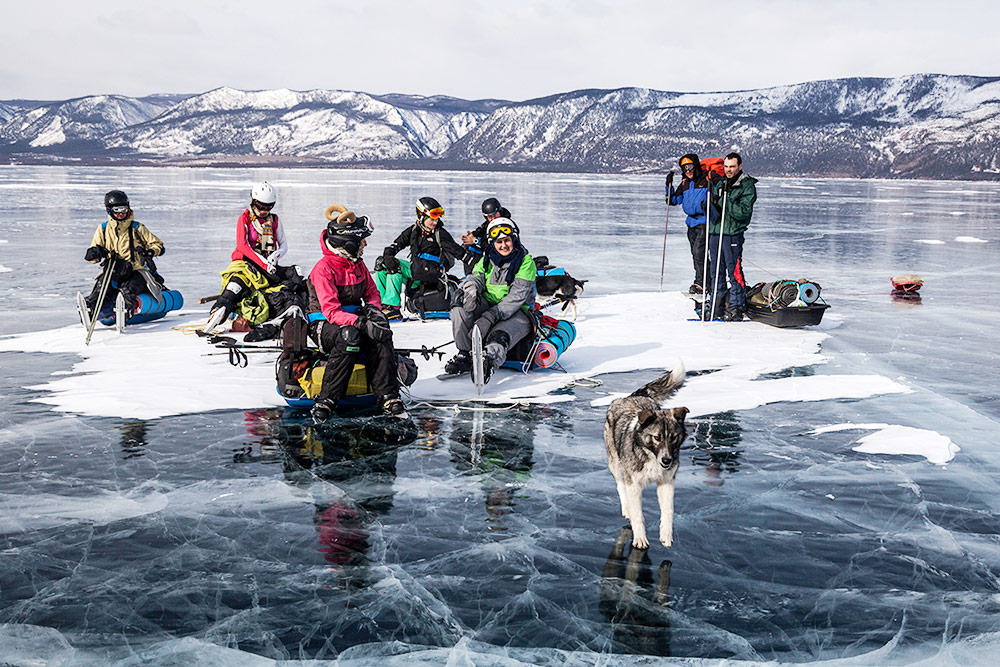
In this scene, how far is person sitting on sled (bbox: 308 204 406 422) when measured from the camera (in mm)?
6758

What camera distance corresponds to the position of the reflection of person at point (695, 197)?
1170cm

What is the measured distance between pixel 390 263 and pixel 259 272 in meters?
1.98

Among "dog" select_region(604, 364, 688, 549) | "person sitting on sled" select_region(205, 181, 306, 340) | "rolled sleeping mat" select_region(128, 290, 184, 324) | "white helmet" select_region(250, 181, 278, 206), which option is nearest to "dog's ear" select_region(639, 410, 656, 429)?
"dog" select_region(604, 364, 688, 549)

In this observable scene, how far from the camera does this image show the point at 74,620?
3.73 m

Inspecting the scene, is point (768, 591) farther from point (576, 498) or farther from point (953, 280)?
point (953, 280)

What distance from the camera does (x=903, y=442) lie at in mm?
6348

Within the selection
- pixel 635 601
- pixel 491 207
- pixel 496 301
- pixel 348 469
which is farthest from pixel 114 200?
pixel 635 601

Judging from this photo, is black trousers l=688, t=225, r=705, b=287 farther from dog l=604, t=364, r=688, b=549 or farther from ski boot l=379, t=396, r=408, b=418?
dog l=604, t=364, r=688, b=549

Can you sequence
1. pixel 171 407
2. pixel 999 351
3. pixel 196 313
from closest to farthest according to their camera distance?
pixel 171 407
pixel 999 351
pixel 196 313

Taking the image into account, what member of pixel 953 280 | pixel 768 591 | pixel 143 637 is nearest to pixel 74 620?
pixel 143 637

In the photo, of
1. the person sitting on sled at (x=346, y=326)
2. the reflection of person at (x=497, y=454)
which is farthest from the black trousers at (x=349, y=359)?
the reflection of person at (x=497, y=454)

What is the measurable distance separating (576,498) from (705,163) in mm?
7854

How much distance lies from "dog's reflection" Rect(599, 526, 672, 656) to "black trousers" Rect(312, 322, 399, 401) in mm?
3022

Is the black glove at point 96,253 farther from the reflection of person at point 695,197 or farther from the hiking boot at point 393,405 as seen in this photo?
the reflection of person at point 695,197
